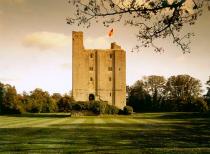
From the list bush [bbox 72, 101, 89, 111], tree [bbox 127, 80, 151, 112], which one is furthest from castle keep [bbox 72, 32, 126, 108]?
tree [bbox 127, 80, 151, 112]

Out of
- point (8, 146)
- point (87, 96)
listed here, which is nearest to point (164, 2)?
point (8, 146)

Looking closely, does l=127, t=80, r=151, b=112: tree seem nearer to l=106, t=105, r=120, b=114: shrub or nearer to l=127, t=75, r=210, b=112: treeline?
l=127, t=75, r=210, b=112: treeline

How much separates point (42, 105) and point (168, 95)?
42.5m

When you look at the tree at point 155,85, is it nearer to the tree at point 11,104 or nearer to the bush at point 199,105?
the bush at point 199,105

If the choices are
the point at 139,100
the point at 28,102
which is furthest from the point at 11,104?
the point at 139,100

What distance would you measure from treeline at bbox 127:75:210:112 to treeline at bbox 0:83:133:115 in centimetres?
2180

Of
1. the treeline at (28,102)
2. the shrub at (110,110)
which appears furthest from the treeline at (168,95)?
the shrub at (110,110)

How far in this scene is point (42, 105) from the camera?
10388 centimetres

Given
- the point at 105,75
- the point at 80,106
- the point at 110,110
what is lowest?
the point at 110,110

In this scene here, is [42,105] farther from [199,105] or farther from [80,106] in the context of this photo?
[80,106]

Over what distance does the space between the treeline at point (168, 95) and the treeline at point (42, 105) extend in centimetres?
2180

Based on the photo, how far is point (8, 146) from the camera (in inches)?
705

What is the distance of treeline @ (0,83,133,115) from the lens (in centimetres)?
6700

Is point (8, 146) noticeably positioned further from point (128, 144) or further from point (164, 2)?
point (164, 2)
